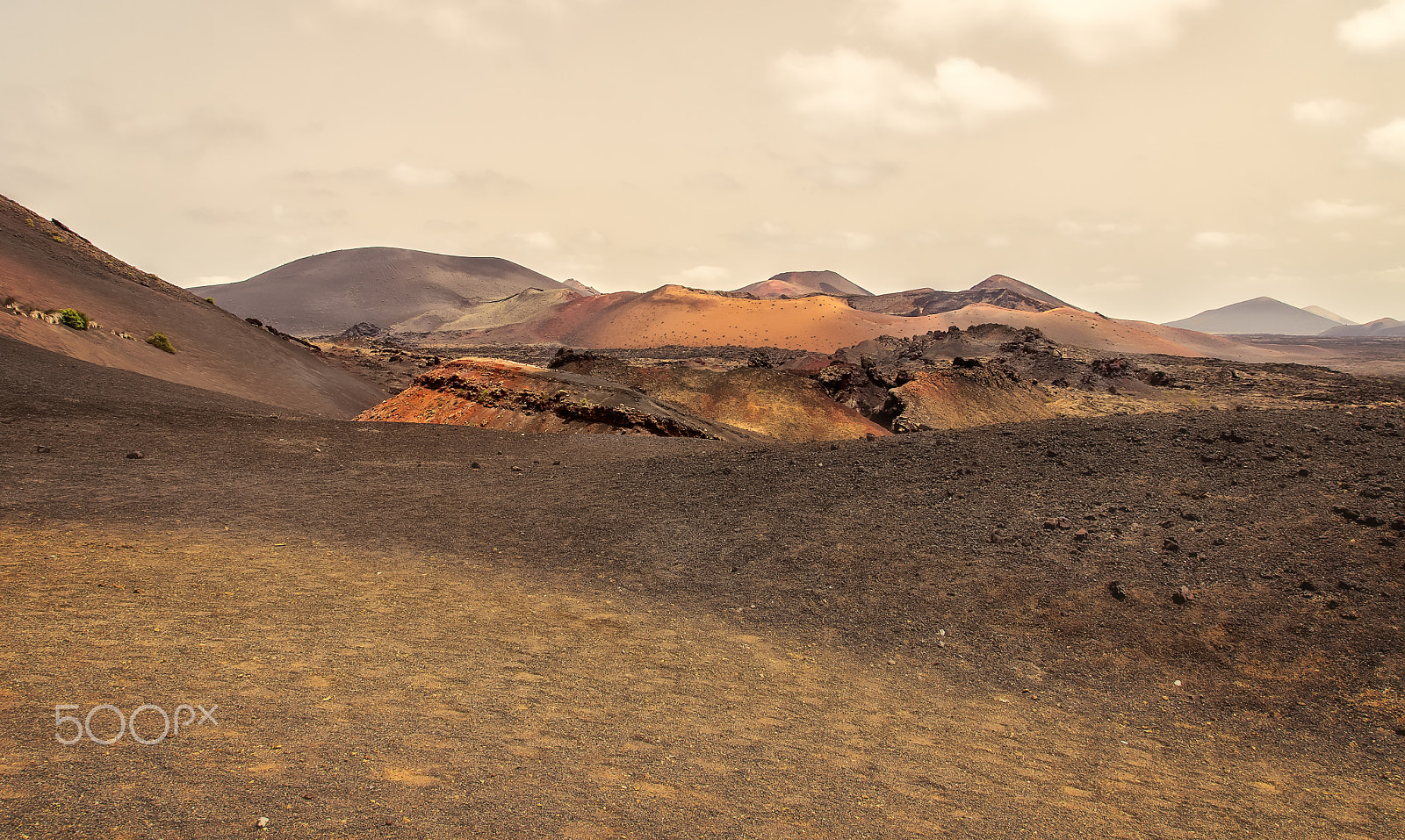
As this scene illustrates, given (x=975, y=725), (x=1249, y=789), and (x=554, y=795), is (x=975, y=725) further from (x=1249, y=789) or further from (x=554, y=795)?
(x=554, y=795)

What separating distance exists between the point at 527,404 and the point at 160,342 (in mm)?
13679

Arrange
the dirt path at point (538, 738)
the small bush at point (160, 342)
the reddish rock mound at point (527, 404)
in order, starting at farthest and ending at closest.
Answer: the small bush at point (160, 342) < the reddish rock mound at point (527, 404) < the dirt path at point (538, 738)

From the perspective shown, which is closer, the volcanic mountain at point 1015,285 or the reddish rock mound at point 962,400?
the reddish rock mound at point 962,400

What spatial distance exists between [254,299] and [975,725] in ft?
563

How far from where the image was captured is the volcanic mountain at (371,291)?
5399 inches

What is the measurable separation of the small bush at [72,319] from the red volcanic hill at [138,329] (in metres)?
0.20

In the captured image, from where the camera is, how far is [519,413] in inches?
707

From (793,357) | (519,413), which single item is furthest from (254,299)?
(519,413)

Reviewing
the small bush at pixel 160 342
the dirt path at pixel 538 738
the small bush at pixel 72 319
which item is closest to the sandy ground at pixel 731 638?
the dirt path at pixel 538 738

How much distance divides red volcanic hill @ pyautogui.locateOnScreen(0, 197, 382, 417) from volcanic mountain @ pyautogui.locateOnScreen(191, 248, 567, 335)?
97.0 meters

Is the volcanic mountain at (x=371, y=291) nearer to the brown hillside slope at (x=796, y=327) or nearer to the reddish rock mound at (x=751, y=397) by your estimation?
the brown hillside slope at (x=796, y=327)

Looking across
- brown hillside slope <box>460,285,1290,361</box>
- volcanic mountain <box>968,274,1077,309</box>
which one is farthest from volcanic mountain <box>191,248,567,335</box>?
volcanic mountain <box>968,274,1077,309</box>

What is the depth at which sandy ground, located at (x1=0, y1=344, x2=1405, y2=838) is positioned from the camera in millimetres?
3717

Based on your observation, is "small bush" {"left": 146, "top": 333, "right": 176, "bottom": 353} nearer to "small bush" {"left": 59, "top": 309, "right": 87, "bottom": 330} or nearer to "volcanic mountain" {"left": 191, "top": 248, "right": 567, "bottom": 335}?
"small bush" {"left": 59, "top": 309, "right": 87, "bottom": 330}
